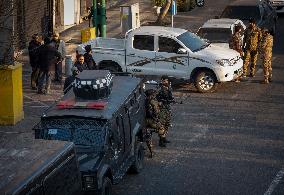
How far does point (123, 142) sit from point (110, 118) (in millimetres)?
883

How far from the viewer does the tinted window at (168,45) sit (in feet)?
75.8

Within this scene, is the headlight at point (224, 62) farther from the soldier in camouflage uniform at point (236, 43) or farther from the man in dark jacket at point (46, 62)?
the man in dark jacket at point (46, 62)

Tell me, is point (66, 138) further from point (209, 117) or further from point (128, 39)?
point (128, 39)

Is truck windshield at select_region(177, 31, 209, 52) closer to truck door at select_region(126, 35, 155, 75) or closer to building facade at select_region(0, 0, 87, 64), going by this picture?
truck door at select_region(126, 35, 155, 75)

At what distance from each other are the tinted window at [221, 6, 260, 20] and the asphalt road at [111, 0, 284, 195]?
23.5 ft

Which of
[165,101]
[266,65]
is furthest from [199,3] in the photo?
[165,101]

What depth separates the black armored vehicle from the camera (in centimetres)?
1347

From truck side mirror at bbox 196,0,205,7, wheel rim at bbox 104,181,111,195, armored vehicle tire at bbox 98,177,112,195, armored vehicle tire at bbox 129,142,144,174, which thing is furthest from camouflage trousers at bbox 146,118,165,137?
truck side mirror at bbox 196,0,205,7

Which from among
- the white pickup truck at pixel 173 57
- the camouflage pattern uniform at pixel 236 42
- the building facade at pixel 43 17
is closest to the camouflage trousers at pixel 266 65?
the white pickup truck at pixel 173 57

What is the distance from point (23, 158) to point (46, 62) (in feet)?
40.2

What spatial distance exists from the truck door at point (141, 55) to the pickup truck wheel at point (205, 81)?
140cm

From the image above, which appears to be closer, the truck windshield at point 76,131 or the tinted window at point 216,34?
the truck windshield at point 76,131

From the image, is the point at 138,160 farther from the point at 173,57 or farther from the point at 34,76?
the point at 34,76

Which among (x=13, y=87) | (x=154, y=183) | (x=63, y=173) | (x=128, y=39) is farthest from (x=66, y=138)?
(x=128, y=39)
